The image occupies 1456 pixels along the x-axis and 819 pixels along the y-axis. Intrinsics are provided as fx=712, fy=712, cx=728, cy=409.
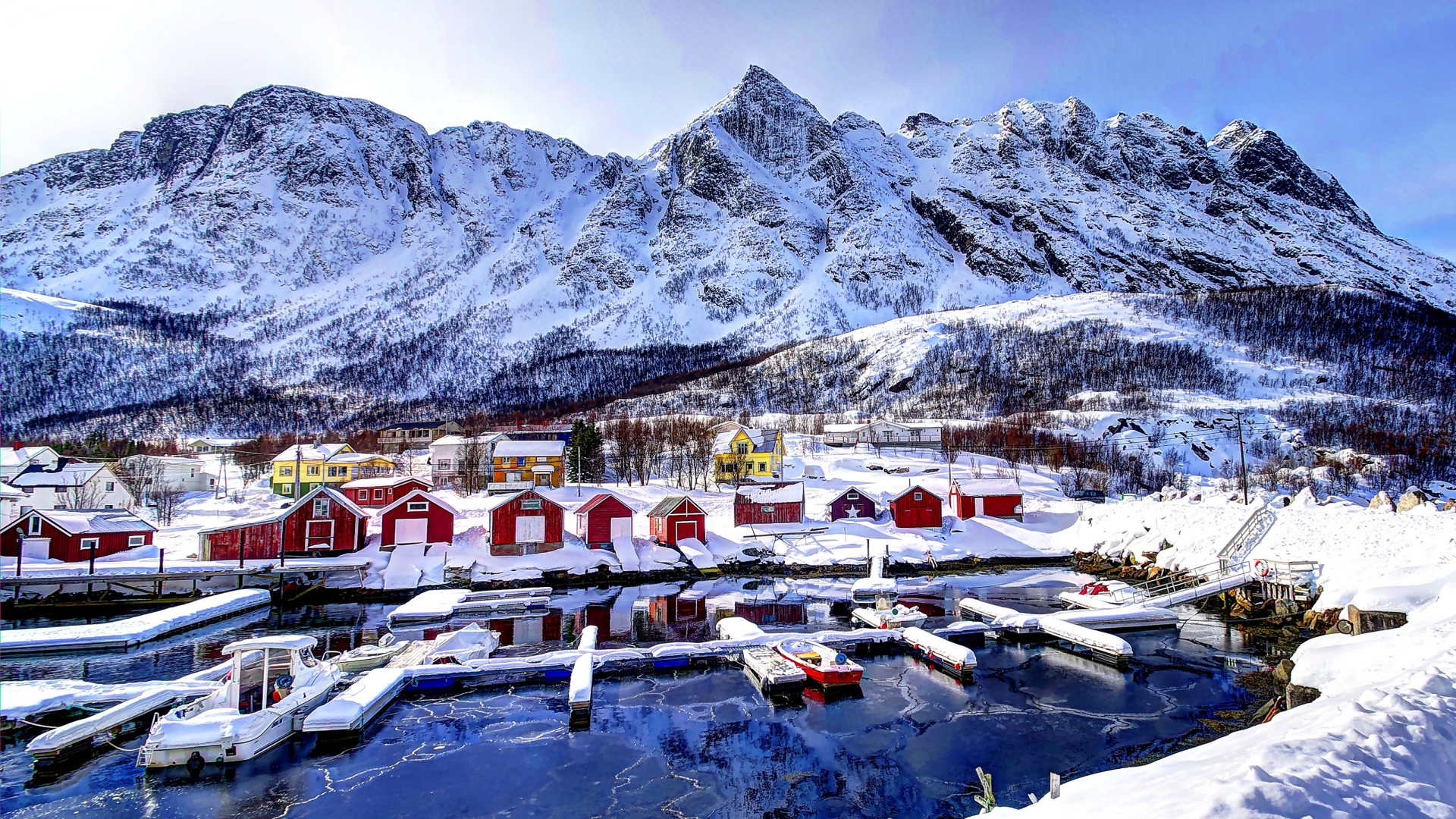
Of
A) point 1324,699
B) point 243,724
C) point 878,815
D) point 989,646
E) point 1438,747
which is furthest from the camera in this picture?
point 989,646

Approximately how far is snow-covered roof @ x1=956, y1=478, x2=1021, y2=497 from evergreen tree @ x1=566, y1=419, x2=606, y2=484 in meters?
34.6

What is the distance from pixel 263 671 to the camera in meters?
17.7

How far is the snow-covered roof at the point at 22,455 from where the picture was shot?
6619 centimetres

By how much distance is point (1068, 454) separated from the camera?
254 ft

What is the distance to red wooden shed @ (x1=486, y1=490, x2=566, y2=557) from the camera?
41312mm

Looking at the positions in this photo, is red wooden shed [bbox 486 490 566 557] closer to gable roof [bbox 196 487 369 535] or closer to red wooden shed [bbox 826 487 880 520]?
gable roof [bbox 196 487 369 535]

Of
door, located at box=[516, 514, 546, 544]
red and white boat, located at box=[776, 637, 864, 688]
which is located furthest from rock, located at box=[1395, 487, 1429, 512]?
door, located at box=[516, 514, 546, 544]

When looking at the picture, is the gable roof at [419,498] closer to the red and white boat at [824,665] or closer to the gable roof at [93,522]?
the gable roof at [93,522]

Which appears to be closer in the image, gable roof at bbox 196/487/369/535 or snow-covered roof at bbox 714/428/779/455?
gable roof at bbox 196/487/369/535

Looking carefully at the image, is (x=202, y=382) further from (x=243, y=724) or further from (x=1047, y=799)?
(x=1047, y=799)

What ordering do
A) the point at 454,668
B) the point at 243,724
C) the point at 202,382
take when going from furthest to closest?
the point at 202,382
the point at 454,668
the point at 243,724

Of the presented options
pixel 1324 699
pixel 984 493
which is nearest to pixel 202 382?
pixel 984 493

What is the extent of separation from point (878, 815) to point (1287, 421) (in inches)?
4132

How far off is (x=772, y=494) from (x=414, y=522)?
22.6 meters
